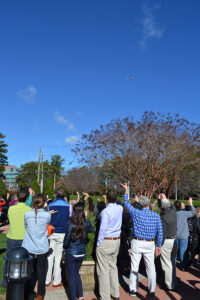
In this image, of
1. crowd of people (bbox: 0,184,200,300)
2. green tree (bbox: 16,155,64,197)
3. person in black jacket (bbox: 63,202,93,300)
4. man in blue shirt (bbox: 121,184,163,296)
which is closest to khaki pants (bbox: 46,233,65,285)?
crowd of people (bbox: 0,184,200,300)

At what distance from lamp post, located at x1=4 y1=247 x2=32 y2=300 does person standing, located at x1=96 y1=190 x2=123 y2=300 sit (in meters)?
1.93

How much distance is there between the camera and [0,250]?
7.80 m

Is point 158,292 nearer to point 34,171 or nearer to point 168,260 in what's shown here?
point 168,260

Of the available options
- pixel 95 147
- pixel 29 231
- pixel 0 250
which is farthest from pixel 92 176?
pixel 29 231

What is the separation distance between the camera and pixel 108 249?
4.34m

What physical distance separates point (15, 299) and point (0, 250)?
593 cm

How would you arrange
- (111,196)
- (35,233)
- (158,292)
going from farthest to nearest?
1. (158,292)
2. (111,196)
3. (35,233)

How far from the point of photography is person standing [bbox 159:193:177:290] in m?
5.09

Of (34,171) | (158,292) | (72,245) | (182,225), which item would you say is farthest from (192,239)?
(34,171)

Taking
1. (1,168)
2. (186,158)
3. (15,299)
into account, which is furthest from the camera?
(1,168)

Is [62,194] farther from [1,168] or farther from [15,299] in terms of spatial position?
[1,168]

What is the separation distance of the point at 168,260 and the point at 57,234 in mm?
2214

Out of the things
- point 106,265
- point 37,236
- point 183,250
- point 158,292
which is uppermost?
point 37,236

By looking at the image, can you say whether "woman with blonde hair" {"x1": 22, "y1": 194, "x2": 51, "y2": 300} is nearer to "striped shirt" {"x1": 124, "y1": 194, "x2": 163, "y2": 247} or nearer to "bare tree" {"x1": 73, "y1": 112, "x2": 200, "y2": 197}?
"striped shirt" {"x1": 124, "y1": 194, "x2": 163, "y2": 247}
